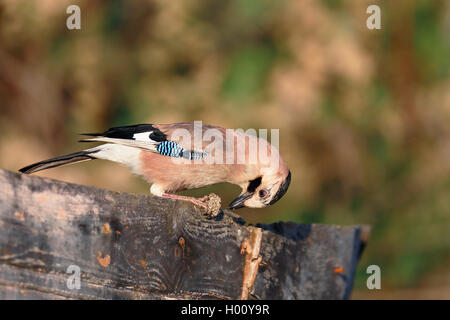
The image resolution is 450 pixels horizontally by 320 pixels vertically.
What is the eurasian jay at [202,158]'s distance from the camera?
3387 mm

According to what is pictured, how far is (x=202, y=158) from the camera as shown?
338cm

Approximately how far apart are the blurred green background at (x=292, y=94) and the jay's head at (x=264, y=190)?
2118mm

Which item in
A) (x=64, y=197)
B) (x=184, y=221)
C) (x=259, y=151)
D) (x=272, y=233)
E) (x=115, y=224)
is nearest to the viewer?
(x=64, y=197)

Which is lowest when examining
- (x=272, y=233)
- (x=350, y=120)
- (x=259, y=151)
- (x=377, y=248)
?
(x=377, y=248)

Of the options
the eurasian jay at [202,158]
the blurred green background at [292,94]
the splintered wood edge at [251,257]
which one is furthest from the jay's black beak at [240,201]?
the blurred green background at [292,94]

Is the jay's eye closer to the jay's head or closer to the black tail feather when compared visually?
the jay's head

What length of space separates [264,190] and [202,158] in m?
0.39

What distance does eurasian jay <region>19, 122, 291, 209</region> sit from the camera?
3.39 metres

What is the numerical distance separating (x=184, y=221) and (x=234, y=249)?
32 centimetres

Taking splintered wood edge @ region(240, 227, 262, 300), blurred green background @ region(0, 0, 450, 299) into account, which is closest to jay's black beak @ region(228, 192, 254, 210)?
splintered wood edge @ region(240, 227, 262, 300)

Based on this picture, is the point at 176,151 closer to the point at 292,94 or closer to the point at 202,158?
the point at 202,158

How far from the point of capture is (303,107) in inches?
232
